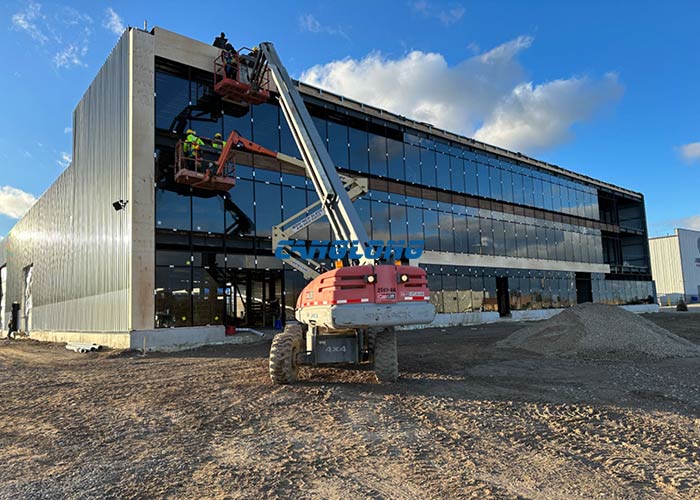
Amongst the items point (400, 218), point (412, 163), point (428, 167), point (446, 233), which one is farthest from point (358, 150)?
point (446, 233)

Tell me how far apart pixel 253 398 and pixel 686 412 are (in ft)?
22.7

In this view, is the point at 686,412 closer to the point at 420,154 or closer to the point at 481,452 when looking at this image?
the point at 481,452

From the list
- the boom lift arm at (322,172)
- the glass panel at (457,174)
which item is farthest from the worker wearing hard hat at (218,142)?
the glass panel at (457,174)

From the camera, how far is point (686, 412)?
7.04 metres

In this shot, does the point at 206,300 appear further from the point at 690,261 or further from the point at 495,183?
the point at 690,261

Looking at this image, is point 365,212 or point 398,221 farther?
point 398,221

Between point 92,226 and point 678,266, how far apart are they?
2972 inches

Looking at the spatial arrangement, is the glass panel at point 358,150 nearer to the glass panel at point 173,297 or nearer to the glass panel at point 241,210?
the glass panel at point 241,210

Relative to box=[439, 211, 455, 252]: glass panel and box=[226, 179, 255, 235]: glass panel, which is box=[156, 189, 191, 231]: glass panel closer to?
box=[226, 179, 255, 235]: glass panel

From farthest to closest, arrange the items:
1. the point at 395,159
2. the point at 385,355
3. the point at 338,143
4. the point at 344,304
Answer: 1. the point at 395,159
2. the point at 338,143
3. the point at 385,355
4. the point at 344,304

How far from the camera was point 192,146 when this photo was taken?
18.4 meters

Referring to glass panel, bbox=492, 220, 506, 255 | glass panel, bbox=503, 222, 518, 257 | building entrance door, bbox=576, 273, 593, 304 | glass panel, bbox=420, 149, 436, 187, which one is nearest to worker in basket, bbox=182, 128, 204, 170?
glass panel, bbox=420, 149, 436, 187

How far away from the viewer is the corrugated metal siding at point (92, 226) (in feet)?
62.9

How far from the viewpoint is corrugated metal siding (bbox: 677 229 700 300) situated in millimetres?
67625
